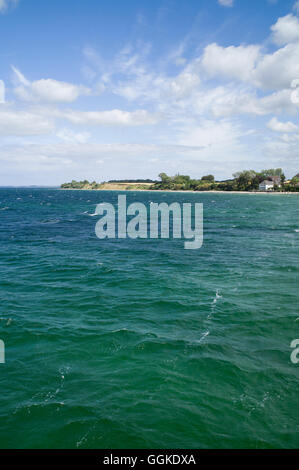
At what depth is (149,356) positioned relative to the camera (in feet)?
54.6

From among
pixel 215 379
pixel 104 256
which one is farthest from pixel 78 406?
pixel 104 256

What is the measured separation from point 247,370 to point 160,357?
4.69 meters

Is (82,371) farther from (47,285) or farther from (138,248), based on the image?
(138,248)

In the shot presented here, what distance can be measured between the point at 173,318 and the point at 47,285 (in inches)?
526

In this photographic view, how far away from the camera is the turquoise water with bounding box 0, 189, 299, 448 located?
11820mm

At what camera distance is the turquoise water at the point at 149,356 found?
1182cm

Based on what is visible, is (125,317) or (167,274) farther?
(167,274)

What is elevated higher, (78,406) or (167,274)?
(167,274)

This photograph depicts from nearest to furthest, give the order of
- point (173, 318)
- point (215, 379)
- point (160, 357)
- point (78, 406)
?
point (78, 406), point (215, 379), point (160, 357), point (173, 318)

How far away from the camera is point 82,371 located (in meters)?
15.3

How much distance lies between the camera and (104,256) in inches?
1548

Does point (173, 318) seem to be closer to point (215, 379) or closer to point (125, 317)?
point (125, 317)
